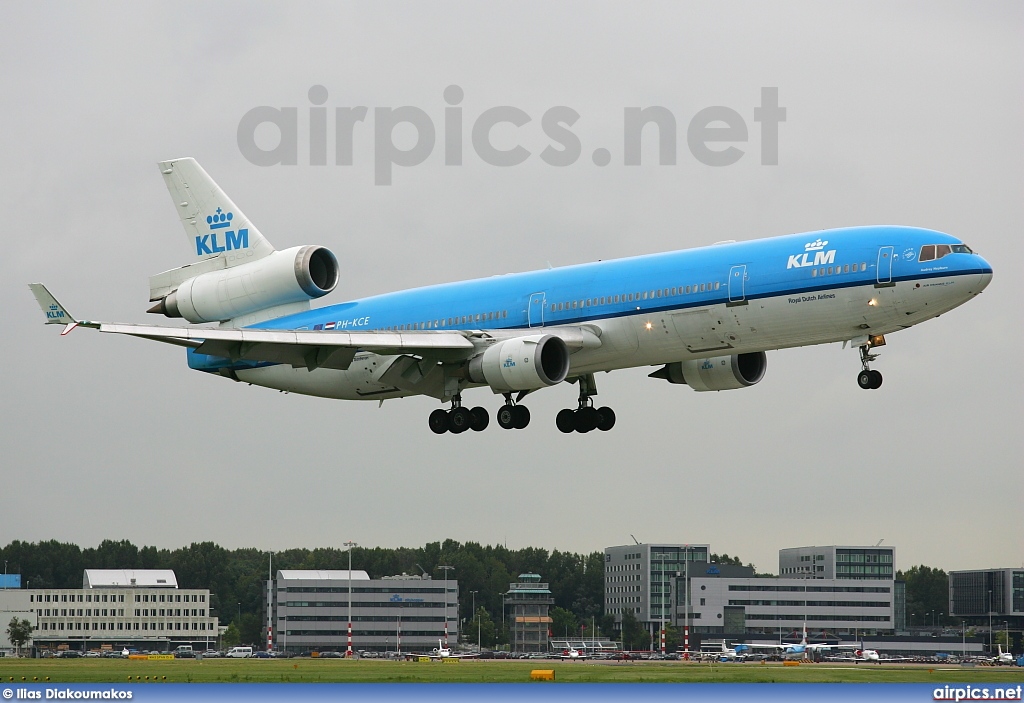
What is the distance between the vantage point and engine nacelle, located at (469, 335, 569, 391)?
52.8 metres

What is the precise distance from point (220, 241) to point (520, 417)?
19307 millimetres

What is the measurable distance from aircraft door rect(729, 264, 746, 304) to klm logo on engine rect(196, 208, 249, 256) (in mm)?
26777

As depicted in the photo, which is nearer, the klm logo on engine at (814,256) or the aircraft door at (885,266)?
the aircraft door at (885,266)

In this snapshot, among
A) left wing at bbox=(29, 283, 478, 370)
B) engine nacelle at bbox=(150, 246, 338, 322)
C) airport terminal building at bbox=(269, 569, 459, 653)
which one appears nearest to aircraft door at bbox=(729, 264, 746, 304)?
left wing at bbox=(29, 283, 478, 370)

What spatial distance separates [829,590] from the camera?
16750cm

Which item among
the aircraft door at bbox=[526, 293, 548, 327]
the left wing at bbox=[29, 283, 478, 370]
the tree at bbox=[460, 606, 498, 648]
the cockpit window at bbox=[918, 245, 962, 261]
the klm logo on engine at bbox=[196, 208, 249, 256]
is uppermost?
the klm logo on engine at bbox=[196, 208, 249, 256]

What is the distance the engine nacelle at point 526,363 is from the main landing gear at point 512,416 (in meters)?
3.67

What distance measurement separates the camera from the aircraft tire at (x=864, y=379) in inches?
1956

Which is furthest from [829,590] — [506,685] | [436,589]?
[506,685]

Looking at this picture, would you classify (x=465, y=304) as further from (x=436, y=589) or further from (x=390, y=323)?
(x=436, y=589)

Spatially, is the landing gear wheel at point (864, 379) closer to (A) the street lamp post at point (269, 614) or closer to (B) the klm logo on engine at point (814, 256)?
(B) the klm logo on engine at point (814, 256)

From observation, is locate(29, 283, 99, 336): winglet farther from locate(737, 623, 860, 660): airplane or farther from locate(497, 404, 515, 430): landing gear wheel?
locate(737, 623, 860, 660): airplane

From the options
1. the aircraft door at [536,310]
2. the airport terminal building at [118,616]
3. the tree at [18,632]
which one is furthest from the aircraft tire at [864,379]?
the airport terminal building at [118,616]

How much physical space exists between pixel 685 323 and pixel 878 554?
136509 mm
